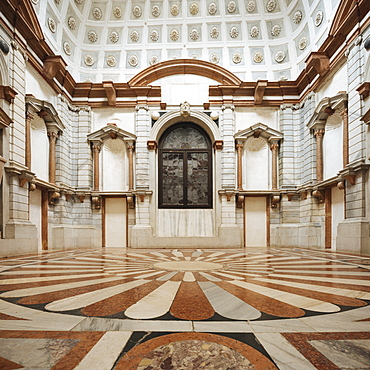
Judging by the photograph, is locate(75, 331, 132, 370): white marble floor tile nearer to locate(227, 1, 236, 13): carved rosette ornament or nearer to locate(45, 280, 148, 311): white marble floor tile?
locate(45, 280, 148, 311): white marble floor tile

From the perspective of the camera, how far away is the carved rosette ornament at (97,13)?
43.5 ft

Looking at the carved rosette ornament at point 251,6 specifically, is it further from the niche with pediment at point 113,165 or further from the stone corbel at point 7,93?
the stone corbel at point 7,93

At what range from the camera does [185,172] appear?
1292 cm

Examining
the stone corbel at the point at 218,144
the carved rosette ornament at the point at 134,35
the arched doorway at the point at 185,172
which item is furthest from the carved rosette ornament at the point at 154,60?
the stone corbel at the point at 218,144

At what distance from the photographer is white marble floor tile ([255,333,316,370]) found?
1434mm

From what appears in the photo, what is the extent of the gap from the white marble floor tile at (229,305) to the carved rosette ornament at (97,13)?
14.3 meters

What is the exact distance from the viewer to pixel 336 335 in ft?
5.96

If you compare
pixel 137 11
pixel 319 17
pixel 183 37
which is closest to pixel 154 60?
Answer: pixel 183 37

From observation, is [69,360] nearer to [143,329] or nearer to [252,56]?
[143,329]

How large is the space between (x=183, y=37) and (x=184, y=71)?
182cm

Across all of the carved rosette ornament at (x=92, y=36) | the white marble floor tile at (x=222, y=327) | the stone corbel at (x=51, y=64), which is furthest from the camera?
the carved rosette ornament at (x=92, y=36)

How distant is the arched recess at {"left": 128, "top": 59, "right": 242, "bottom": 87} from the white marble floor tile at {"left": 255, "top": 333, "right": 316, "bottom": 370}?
12326 mm

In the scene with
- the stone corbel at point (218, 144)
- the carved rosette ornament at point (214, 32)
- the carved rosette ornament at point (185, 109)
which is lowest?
the stone corbel at point (218, 144)

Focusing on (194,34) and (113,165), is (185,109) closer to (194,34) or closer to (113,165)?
(194,34)
